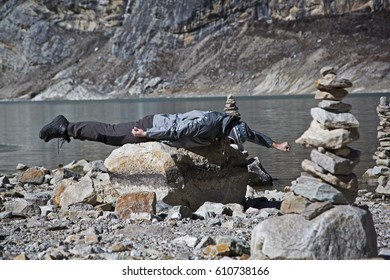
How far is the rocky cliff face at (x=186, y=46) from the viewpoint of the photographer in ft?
479

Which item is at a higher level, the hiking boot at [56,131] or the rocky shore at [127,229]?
the hiking boot at [56,131]

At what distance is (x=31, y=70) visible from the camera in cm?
18788

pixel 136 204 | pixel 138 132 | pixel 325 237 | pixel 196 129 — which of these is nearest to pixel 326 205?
pixel 325 237

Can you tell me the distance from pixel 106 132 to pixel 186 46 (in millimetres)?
160079

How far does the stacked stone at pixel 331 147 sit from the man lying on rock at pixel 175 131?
2.74 meters

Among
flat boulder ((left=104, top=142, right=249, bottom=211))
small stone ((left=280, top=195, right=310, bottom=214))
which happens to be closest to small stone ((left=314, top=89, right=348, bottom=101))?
small stone ((left=280, top=195, right=310, bottom=214))

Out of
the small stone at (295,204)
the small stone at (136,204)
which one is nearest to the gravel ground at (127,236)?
the small stone at (136,204)

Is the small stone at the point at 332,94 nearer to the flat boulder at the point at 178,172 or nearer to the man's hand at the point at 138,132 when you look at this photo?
the flat boulder at the point at 178,172

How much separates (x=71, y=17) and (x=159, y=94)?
50.7 meters

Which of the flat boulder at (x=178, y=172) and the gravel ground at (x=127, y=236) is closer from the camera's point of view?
the gravel ground at (x=127, y=236)

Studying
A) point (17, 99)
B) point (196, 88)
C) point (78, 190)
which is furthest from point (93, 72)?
point (78, 190)

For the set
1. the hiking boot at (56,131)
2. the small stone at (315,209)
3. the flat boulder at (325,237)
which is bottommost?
the flat boulder at (325,237)

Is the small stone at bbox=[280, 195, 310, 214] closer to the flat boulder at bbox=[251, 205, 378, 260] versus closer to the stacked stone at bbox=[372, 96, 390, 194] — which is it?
the flat boulder at bbox=[251, 205, 378, 260]

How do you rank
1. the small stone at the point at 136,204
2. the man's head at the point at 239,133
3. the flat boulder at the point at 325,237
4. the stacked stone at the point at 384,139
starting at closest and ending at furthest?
the flat boulder at the point at 325,237 < the small stone at the point at 136,204 < the man's head at the point at 239,133 < the stacked stone at the point at 384,139
